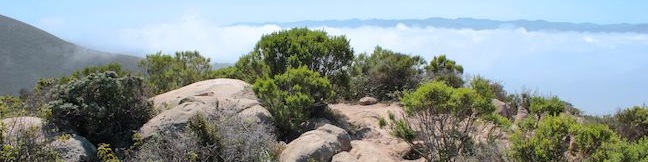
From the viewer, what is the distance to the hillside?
216 ft

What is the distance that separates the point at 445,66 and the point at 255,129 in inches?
459

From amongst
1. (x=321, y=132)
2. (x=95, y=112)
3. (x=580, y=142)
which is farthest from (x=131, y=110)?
(x=580, y=142)

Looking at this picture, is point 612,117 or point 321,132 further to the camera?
point 612,117

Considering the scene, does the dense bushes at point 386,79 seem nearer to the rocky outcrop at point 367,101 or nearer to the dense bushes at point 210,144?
the rocky outcrop at point 367,101

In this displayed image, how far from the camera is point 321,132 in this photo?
11.9 meters

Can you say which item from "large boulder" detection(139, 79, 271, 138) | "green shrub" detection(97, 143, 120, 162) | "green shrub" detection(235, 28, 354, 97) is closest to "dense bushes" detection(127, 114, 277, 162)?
"green shrub" detection(97, 143, 120, 162)

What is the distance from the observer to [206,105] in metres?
12.9

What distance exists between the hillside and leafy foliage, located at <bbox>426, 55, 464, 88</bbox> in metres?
47.6

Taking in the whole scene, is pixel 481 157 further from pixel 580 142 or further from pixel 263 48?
pixel 263 48

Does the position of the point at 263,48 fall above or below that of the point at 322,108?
above

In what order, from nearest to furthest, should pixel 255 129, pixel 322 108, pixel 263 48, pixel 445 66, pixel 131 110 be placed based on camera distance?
pixel 255 129
pixel 131 110
pixel 322 108
pixel 263 48
pixel 445 66

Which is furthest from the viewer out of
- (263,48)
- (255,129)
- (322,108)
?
(263,48)

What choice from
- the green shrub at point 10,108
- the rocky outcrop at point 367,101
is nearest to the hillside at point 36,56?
the rocky outcrop at point 367,101

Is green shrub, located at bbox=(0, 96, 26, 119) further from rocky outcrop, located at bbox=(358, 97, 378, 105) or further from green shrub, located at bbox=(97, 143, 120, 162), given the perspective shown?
rocky outcrop, located at bbox=(358, 97, 378, 105)
